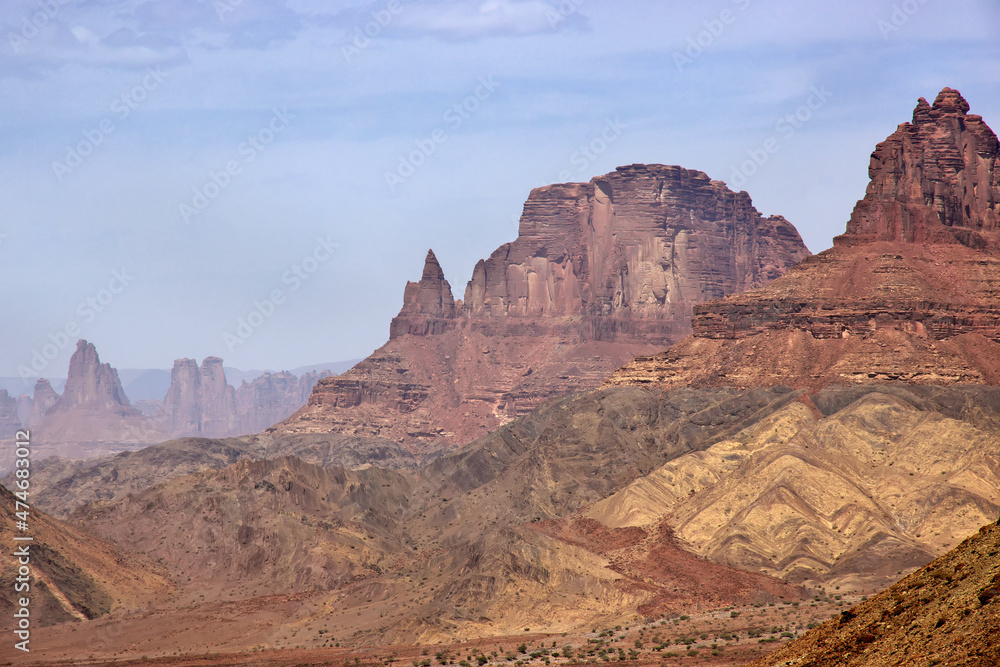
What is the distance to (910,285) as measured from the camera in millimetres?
144375

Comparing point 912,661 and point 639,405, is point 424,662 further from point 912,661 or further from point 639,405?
point 639,405

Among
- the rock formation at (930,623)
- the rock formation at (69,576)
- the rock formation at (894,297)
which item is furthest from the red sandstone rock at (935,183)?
the rock formation at (930,623)

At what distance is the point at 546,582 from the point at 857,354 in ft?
200

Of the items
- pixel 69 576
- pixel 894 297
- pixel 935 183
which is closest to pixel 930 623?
pixel 69 576

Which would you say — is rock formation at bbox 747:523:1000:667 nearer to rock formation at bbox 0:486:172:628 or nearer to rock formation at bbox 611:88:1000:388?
rock formation at bbox 0:486:172:628

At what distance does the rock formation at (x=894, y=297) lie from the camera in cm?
13875

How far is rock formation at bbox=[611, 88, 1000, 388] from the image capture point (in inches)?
5463

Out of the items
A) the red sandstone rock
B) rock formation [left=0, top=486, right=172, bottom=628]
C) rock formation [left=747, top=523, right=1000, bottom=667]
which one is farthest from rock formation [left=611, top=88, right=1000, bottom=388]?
rock formation [left=747, top=523, right=1000, bottom=667]

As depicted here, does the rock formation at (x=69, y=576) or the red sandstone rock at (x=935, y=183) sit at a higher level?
the red sandstone rock at (x=935, y=183)

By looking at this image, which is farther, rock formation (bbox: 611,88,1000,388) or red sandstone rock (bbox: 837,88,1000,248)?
red sandstone rock (bbox: 837,88,1000,248)

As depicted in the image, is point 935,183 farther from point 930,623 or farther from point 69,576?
point 930,623

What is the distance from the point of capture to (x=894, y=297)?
143 m

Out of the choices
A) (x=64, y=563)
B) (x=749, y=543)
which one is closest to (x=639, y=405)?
(x=749, y=543)

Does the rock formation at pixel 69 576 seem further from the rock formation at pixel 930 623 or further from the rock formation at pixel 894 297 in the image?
the rock formation at pixel 894 297
